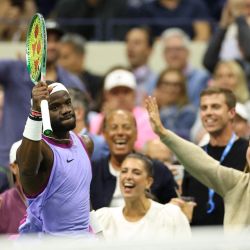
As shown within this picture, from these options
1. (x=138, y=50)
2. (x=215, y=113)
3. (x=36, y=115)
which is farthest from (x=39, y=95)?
(x=138, y=50)

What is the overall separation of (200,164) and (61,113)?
142 cm

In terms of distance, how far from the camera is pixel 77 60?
13773mm

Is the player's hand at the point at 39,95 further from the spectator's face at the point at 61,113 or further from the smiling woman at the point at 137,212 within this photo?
the smiling woman at the point at 137,212

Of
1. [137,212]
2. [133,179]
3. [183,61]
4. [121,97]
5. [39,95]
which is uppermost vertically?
[183,61]

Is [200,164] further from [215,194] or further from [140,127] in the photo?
[140,127]

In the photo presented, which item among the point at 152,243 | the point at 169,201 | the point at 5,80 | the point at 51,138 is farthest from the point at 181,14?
the point at 152,243

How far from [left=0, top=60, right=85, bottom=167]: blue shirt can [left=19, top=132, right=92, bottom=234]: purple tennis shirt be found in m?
3.22

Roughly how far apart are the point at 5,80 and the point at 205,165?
2999 millimetres

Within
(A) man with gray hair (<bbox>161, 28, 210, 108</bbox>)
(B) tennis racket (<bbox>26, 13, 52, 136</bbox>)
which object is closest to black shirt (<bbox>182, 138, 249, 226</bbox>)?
(B) tennis racket (<bbox>26, 13, 52, 136</bbox>)

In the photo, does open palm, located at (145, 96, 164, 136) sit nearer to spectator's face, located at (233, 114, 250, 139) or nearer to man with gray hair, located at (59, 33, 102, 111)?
spectator's face, located at (233, 114, 250, 139)

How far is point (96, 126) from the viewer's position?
1223 cm

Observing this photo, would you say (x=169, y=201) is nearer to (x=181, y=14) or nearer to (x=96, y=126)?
(x=96, y=126)

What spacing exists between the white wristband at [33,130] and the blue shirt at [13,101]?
12.2ft

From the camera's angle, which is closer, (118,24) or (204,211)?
(204,211)
